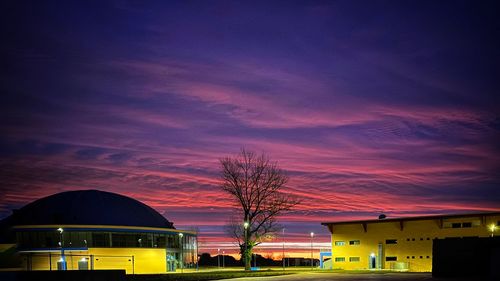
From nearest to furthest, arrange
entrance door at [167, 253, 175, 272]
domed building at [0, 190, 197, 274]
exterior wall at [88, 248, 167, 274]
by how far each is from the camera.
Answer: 1. exterior wall at [88, 248, 167, 274]
2. domed building at [0, 190, 197, 274]
3. entrance door at [167, 253, 175, 272]

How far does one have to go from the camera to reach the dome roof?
257 feet

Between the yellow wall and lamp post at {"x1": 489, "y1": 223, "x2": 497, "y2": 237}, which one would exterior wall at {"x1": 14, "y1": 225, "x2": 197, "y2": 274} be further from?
lamp post at {"x1": 489, "y1": 223, "x2": 497, "y2": 237}

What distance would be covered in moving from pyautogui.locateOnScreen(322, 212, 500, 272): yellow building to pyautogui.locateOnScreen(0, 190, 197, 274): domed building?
2560 cm

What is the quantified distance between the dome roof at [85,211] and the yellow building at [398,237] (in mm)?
30872

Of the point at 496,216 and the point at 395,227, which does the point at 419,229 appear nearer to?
the point at 395,227

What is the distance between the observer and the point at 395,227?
69062 millimetres

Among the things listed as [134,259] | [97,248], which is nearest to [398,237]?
[134,259]

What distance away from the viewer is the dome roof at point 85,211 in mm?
78438

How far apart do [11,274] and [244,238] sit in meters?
35.8

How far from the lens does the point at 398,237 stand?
6850 centimetres

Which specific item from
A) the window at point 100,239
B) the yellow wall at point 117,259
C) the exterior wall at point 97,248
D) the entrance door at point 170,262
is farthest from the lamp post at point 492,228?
the window at point 100,239

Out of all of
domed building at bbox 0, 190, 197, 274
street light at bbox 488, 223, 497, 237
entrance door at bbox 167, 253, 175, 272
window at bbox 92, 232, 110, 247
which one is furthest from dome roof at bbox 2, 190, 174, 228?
street light at bbox 488, 223, 497, 237

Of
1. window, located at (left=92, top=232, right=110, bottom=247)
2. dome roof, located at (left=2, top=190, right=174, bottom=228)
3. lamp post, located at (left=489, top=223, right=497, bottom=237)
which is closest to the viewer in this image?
lamp post, located at (left=489, top=223, right=497, bottom=237)

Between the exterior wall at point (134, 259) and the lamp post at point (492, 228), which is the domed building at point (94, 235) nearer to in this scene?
the exterior wall at point (134, 259)
